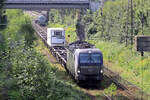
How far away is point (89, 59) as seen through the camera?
1677cm

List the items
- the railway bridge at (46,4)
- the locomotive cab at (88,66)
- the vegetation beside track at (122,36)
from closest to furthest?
the locomotive cab at (88,66)
the vegetation beside track at (122,36)
the railway bridge at (46,4)

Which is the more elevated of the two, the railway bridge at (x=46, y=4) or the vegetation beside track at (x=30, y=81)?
the railway bridge at (x=46, y=4)

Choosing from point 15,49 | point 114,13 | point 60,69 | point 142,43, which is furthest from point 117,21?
point 15,49

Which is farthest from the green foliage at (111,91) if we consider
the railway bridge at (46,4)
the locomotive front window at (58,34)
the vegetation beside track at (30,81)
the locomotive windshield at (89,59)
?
the railway bridge at (46,4)

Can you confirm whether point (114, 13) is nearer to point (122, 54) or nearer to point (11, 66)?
point (122, 54)

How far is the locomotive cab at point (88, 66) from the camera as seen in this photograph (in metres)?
16.6

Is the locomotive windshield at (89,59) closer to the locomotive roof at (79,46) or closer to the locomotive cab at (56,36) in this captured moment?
the locomotive roof at (79,46)

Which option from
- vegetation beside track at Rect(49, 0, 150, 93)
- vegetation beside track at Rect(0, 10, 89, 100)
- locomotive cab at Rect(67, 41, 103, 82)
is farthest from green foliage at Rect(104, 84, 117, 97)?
vegetation beside track at Rect(49, 0, 150, 93)

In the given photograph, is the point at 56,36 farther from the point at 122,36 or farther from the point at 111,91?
the point at 111,91

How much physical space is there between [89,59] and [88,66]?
0.40 m

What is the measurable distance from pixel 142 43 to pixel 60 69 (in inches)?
275

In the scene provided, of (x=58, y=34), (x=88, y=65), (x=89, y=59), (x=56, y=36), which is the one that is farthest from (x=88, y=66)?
(x=58, y=34)

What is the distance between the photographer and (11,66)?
14.3m

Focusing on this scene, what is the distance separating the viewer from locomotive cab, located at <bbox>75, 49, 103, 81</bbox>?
16.6m
